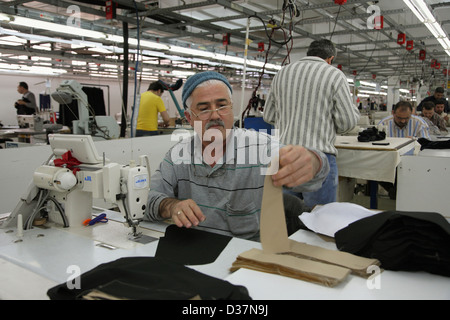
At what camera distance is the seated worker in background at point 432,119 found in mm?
5230

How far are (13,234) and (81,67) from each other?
1094cm

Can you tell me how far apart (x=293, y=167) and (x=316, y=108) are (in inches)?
61.3

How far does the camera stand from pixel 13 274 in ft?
3.54

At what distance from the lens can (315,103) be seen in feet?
8.15

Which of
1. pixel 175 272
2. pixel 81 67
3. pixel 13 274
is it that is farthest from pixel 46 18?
pixel 81 67

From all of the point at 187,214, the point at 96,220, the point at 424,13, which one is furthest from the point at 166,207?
the point at 424,13

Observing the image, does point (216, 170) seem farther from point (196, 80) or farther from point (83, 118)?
point (83, 118)

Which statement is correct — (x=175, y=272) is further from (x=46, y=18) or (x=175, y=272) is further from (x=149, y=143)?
(x=46, y=18)

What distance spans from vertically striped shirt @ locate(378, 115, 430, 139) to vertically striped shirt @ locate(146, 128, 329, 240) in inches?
133

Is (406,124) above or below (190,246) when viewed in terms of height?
above

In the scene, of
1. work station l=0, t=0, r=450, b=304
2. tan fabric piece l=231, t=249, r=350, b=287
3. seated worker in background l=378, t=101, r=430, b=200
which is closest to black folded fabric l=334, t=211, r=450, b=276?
work station l=0, t=0, r=450, b=304

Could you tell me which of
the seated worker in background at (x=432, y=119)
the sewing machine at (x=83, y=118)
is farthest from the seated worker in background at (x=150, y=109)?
the seated worker in background at (x=432, y=119)

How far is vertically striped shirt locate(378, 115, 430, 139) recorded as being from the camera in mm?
4258

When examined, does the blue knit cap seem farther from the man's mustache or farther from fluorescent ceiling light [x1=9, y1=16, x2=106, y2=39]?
fluorescent ceiling light [x1=9, y1=16, x2=106, y2=39]
